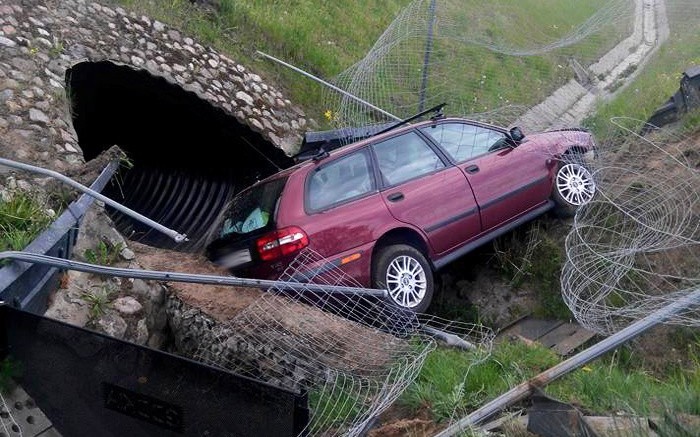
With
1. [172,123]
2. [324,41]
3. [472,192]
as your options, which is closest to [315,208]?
[472,192]

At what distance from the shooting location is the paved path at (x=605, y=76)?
12.7 m

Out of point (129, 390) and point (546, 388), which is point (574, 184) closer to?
point (546, 388)

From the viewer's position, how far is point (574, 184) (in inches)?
375

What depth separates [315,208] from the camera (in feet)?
26.6

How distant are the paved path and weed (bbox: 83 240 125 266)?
5896mm

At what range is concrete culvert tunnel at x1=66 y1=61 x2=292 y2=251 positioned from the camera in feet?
39.8

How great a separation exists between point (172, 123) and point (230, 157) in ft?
3.44

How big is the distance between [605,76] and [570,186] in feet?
19.4

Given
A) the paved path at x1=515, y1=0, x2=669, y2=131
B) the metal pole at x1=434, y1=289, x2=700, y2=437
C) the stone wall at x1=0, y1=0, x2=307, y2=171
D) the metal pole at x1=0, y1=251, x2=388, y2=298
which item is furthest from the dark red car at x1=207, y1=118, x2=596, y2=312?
the metal pole at x1=434, y1=289, x2=700, y2=437

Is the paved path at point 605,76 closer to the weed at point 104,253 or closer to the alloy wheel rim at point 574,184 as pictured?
the alloy wheel rim at point 574,184

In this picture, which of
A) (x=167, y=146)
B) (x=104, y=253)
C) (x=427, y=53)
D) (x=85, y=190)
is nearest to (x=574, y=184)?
(x=427, y=53)

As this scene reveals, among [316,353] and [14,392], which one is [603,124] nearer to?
[316,353]

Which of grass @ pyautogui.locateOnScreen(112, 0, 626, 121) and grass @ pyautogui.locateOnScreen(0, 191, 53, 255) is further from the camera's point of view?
grass @ pyautogui.locateOnScreen(112, 0, 626, 121)

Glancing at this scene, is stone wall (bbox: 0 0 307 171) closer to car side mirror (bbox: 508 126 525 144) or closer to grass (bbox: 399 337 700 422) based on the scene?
car side mirror (bbox: 508 126 525 144)
